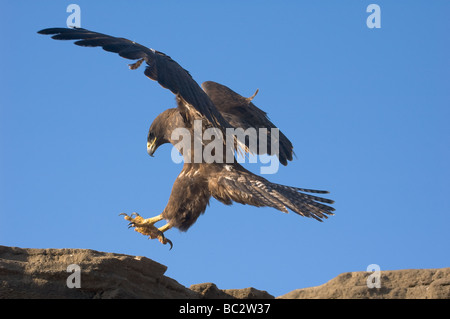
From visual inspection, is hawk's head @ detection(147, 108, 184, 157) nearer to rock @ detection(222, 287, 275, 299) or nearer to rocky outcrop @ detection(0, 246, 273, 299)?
rock @ detection(222, 287, 275, 299)

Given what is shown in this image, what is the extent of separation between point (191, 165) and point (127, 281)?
2825 mm

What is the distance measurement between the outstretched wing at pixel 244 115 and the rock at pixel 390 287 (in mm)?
3304

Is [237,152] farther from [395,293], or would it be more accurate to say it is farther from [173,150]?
[395,293]

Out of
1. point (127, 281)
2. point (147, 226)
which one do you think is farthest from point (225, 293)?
point (147, 226)

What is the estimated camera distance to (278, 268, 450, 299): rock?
5.54 metres

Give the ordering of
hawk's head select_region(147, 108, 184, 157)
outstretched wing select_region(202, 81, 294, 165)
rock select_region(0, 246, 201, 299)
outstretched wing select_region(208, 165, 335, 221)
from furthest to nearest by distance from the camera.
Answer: outstretched wing select_region(202, 81, 294, 165)
hawk's head select_region(147, 108, 184, 157)
outstretched wing select_region(208, 165, 335, 221)
rock select_region(0, 246, 201, 299)

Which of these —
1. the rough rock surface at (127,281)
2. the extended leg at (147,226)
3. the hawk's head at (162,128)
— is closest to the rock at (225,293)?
the rough rock surface at (127,281)

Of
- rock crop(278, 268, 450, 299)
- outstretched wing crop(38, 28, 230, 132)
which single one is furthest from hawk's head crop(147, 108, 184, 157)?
rock crop(278, 268, 450, 299)

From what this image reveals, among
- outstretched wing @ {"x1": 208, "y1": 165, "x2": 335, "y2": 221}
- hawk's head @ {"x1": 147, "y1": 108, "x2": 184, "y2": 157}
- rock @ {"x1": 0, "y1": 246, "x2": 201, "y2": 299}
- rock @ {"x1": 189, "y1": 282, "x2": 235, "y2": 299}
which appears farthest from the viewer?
hawk's head @ {"x1": 147, "y1": 108, "x2": 184, "y2": 157}

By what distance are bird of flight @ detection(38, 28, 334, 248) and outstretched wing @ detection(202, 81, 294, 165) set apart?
0.29 m

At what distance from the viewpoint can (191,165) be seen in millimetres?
7707

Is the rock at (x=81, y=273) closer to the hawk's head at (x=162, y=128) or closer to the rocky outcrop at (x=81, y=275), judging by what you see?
the rocky outcrop at (x=81, y=275)
